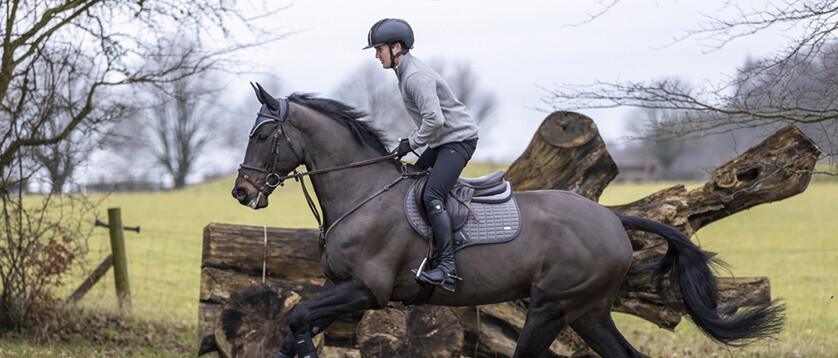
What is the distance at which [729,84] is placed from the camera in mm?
7172

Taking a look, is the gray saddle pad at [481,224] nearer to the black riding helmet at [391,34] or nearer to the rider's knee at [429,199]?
the rider's knee at [429,199]

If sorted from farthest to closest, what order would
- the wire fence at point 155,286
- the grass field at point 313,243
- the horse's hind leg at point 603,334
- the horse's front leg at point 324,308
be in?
the wire fence at point 155,286 → the grass field at point 313,243 → the horse's hind leg at point 603,334 → the horse's front leg at point 324,308

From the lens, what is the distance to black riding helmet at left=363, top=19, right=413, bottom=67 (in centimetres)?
529

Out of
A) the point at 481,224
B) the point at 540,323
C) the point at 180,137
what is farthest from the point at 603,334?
the point at 180,137

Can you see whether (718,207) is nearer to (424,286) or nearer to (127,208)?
(424,286)

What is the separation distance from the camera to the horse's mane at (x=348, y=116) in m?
5.58

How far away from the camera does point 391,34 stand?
528 centimetres

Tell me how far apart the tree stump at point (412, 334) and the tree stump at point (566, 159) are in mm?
1977

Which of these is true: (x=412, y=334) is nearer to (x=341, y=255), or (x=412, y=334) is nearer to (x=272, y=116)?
(x=341, y=255)

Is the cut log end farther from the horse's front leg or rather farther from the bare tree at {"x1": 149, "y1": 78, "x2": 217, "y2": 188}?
the bare tree at {"x1": 149, "y1": 78, "x2": 217, "y2": 188}

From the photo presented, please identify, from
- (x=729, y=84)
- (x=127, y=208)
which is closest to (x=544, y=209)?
(x=729, y=84)

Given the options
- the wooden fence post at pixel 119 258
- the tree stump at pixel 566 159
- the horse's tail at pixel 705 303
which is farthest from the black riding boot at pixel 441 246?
the wooden fence post at pixel 119 258

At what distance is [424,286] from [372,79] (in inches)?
2043

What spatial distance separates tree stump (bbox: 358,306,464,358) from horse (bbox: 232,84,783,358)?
1.24 m
